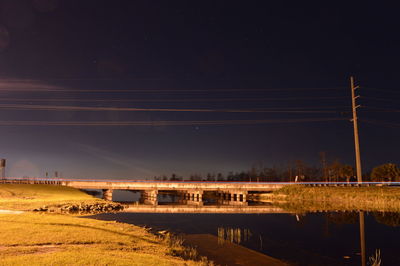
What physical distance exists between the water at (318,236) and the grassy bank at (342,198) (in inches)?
407

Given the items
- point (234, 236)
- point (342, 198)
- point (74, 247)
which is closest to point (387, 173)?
point (342, 198)

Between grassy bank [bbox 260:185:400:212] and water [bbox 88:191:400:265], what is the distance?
10.3 m

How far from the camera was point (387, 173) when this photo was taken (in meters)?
97.3

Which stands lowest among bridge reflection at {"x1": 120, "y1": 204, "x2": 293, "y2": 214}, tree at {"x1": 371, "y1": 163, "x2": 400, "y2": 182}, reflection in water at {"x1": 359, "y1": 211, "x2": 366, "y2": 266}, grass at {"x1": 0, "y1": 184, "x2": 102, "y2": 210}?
bridge reflection at {"x1": 120, "y1": 204, "x2": 293, "y2": 214}

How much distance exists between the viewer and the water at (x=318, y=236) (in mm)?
25125

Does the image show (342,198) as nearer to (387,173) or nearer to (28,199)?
(387,173)

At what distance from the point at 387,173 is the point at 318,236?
77.7 m

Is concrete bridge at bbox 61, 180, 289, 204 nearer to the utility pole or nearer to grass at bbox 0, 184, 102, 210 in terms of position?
grass at bbox 0, 184, 102, 210

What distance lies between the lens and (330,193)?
7256cm

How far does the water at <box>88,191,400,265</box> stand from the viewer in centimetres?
2512

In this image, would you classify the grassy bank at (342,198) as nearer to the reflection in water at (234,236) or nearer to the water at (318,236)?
the water at (318,236)

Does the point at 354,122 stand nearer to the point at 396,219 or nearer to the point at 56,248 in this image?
the point at 396,219

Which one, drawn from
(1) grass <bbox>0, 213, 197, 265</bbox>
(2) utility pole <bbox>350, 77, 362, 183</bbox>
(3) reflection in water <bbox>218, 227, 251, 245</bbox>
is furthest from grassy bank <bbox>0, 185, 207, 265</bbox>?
(2) utility pole <bbox>350, 77, 362, 183</bbox>

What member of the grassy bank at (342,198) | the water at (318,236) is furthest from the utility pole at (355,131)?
the water at (318,236)
